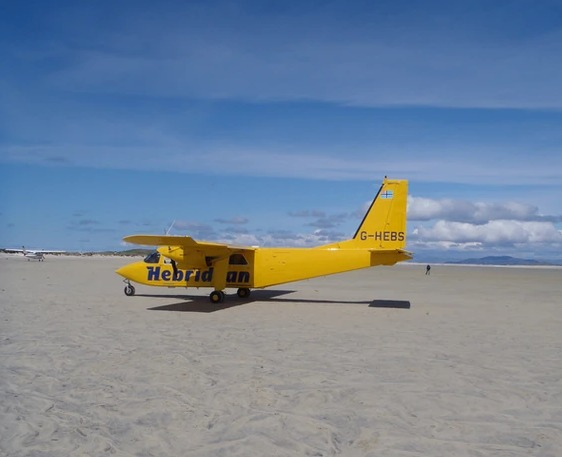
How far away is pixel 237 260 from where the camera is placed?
71.2 feet

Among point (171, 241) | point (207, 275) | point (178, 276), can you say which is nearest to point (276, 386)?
point (171, 241)

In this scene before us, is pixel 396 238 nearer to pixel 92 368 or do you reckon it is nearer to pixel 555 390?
pixel 555 390

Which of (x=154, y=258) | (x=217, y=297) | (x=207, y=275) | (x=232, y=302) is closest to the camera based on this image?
(x=217, y=297)

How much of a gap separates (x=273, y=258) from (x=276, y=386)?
43.8 ft

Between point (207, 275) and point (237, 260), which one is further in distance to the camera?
point (237, 260)

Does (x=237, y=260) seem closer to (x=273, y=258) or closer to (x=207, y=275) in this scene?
(x=207, y=275)

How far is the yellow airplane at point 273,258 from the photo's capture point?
64.5ft

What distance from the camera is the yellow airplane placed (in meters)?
19.7

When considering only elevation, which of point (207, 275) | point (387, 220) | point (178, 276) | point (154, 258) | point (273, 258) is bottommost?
point (178, 276)

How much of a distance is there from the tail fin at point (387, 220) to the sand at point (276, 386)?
15.4 ft

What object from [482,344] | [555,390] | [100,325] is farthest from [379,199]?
[555,390]

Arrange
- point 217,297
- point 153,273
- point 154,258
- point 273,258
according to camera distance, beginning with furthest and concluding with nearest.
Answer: point 154,258
point 153,273
point 273,258
point 217,297

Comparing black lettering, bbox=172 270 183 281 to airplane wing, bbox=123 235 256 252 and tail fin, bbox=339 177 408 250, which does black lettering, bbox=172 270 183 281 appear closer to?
airplane wing, bbox=123 235 256 252

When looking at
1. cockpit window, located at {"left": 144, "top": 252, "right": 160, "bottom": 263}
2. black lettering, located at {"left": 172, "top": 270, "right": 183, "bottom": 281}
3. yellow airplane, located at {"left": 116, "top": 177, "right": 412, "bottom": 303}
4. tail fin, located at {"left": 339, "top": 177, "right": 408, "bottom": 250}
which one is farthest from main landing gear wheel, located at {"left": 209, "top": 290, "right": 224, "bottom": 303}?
tail fin, located at {"left": 339, "top": 177, "right": 408, "bottom": 250}
